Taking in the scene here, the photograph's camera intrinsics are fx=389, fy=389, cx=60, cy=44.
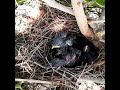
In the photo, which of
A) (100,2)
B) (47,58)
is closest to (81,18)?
(100,2)

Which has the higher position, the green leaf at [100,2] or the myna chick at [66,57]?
the green leaf at [100,2]

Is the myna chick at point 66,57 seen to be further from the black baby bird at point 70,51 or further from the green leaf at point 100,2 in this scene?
the green leaf at point 100,2

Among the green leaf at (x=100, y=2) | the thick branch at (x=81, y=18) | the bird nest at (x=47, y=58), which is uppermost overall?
the green leaf at (x=100, y=2)

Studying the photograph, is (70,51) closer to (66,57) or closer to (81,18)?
(66,57)

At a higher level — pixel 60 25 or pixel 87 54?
pixel 60 25

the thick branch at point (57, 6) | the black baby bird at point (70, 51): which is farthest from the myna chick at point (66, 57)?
the thick branch at point (57, 6)
